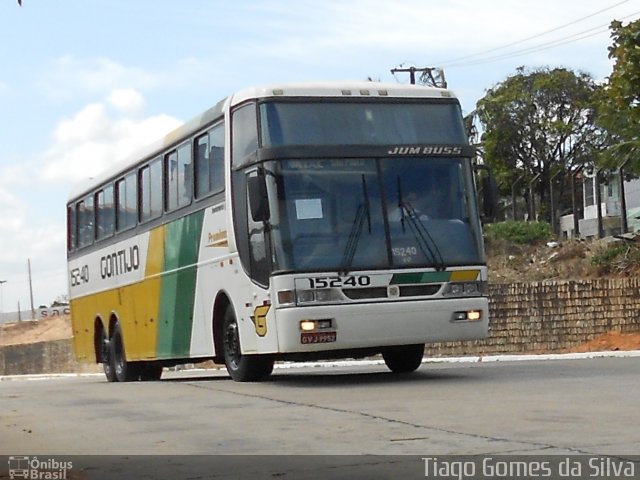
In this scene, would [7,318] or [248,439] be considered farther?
[7,318]

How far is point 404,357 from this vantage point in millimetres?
19062

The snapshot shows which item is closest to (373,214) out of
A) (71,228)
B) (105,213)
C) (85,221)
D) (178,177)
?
(178,177)

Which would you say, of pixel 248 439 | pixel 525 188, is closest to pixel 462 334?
pixel 248 439

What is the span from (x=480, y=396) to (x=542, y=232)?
43123 mm

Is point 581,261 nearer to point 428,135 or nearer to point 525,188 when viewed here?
point 428,135

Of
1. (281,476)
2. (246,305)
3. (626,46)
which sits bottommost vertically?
(281,476)

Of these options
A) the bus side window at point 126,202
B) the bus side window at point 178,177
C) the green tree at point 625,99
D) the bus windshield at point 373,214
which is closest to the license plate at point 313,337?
the bus windshield at point 373,214

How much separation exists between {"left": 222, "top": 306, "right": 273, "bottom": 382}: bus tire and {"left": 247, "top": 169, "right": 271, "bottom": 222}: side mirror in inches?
89.8

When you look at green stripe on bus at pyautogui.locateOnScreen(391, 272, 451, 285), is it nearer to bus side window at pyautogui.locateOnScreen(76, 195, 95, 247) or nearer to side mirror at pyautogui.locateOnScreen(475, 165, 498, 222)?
side mirror at pyautogui.locateOnScreen(475, 165, 498, 222)

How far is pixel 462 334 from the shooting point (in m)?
16.3

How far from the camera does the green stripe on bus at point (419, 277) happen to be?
52.7ft

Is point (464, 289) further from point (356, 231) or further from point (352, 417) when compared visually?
point (352, 417)

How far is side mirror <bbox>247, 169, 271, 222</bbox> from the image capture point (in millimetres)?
15758

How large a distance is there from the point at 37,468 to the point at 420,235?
8.20 m
